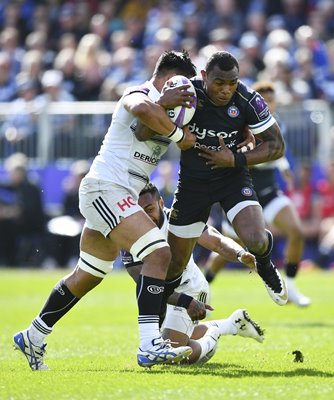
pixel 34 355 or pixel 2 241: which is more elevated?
pixel 34 355

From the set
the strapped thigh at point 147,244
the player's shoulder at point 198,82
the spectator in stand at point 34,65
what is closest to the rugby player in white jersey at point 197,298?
the strapped thigh at point 147,244

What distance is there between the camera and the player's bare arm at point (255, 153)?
8727 millimetres

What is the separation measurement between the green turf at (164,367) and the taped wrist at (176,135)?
1.79 metres

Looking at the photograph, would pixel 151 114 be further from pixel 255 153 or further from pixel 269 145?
pixel 269 145

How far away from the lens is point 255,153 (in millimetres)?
8852

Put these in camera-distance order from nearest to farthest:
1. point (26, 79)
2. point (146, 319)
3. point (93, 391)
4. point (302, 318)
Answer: point (93, 391), point (146, 319), point (302, 318), point (26, 79)

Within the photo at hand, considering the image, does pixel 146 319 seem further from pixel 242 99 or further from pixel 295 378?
pixel 242 99

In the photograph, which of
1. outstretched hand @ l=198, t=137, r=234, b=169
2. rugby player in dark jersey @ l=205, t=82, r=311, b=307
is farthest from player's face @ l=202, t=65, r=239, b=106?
rugby player in dark jersey @ l=205, t=82, r=311, b=307

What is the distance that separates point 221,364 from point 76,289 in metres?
1.34

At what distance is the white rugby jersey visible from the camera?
8.42 metres

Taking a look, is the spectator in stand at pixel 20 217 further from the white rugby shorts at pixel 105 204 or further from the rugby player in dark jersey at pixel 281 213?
the white rugby shorts at pixel 105 204

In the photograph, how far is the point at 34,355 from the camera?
8.62 metres

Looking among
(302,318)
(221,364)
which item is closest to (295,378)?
(221,364)

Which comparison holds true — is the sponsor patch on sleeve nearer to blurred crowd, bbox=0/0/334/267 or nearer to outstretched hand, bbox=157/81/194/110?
outstretched hand, bbox=157/81/194/110
